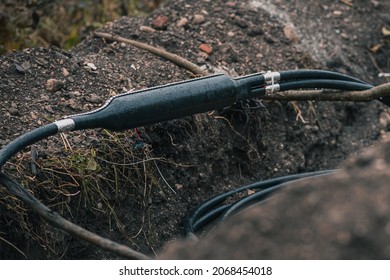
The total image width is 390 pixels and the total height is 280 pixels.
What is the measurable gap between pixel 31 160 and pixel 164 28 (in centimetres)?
133

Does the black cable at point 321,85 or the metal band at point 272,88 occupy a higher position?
the metal band at point 272,88

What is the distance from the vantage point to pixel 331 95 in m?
3.38

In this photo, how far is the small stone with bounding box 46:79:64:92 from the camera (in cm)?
324

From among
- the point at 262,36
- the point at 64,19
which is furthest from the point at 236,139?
the point at 64,19

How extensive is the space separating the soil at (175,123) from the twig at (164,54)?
3 cm

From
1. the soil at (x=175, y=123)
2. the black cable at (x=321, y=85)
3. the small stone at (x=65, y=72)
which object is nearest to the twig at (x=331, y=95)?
the black cable at (x=321, y=85)

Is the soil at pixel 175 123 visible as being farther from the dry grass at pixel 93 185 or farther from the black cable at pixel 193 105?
the black cable at pixel 193 105

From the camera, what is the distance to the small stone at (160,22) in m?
3.99

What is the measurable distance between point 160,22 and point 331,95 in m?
0.99

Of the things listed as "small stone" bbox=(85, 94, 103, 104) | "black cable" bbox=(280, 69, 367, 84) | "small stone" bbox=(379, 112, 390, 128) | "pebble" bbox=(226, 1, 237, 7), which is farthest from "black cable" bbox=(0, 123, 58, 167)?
"small stone" bbox=(379, 112, 390, 128)

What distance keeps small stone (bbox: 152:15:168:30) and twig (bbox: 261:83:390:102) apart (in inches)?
31.2

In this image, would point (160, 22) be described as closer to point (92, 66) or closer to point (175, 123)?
point (92, 66)

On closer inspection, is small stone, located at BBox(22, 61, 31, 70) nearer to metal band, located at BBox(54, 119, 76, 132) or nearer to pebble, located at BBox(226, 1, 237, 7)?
metal band, located at BBox(54, 119, 76, 132)

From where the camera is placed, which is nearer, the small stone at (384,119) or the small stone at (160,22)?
the small stone at (160,22)
